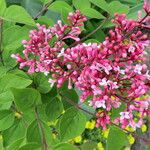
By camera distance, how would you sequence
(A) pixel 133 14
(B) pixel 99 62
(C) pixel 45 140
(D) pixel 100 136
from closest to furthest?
(B) pixel 99 62 → (C) pixel 45 140 → (A) pixel 133 14 → (D) pixel 100 136

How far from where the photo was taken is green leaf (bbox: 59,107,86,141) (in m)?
1.07

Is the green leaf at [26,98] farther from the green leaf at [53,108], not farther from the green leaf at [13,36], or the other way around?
the green leaf at [13,36]

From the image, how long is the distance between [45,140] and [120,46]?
317 mm

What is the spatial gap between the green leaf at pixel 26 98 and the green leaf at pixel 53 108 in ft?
0.26

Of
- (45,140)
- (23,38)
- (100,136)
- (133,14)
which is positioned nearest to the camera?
(45,140)

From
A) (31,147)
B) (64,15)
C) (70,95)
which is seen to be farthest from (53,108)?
(64,15)

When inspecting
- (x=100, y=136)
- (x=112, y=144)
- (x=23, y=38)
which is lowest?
(x=100, y=136)

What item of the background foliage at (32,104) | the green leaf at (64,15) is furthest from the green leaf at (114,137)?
the green leaf at (64,15)

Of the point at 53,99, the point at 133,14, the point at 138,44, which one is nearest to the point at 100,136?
the point at 133,14

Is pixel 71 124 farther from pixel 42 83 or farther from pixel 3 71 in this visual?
pixel 3 71

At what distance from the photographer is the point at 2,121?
1122 millimetres

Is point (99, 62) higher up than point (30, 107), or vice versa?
point (99, 62)

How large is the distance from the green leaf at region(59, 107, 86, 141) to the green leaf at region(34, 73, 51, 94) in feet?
0.28

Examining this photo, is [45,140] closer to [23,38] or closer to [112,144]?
[112,144]
